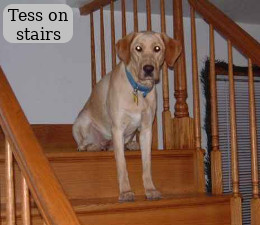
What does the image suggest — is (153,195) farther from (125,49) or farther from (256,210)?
(125,49)

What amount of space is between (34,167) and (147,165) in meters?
1.18

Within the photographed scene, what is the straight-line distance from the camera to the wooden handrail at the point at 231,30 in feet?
7.84

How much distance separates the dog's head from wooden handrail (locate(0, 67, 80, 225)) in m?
0.98

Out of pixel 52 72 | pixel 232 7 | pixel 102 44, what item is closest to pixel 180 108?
pixel 102 44

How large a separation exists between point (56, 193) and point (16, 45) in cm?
248

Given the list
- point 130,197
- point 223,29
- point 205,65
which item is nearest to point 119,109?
point 130,197

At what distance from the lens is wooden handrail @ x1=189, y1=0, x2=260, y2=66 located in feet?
7.84

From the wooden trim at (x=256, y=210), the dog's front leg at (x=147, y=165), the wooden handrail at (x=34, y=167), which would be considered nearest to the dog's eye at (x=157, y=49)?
the dog's front leg at (x=147, y=165)

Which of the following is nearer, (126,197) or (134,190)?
(126,197)

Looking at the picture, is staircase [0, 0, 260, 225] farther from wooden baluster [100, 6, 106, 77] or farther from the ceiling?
the ceiling

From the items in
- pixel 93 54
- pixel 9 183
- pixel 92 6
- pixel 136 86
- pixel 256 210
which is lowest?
pixel 256 210

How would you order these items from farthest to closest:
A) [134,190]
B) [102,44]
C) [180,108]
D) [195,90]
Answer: [102,44], [180,108], [195,90], [134,190]

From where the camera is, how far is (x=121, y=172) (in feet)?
8.18

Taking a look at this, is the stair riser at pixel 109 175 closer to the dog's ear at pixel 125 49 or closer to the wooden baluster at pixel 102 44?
the dog's ear at pixel 125 49
